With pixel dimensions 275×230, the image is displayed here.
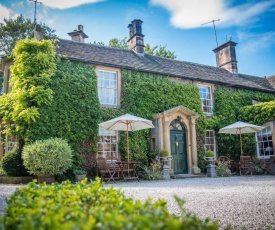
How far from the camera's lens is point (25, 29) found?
75.3ft

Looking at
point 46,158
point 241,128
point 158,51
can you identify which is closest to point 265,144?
point 241,128

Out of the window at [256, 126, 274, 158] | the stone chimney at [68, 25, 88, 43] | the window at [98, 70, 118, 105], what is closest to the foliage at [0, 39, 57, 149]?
the window at [98, 70, 118, 105]

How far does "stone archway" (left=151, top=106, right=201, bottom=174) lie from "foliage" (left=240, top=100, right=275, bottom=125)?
4.41m

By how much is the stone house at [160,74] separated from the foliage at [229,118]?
0.42 m

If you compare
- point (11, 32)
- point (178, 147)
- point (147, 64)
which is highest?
point (11, 32)

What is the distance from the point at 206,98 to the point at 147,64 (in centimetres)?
460

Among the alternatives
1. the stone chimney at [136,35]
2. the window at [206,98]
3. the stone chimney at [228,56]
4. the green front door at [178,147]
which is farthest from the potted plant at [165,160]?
the stone chimney at [228,56]

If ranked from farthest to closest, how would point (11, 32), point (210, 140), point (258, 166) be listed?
1. point (11, 32)
2. point (210, 140)
3. point (258, 166)

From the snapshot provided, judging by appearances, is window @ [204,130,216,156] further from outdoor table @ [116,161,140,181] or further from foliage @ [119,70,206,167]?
outdoor table @ [116,161,140,181]

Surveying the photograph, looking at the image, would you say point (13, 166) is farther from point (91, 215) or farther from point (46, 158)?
point (91, 215)

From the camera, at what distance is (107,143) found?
39.3ft

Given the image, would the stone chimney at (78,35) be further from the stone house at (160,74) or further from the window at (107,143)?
the window at (107,143)

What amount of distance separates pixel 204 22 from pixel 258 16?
6690 millimetres

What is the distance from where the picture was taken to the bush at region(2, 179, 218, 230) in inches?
47.7
